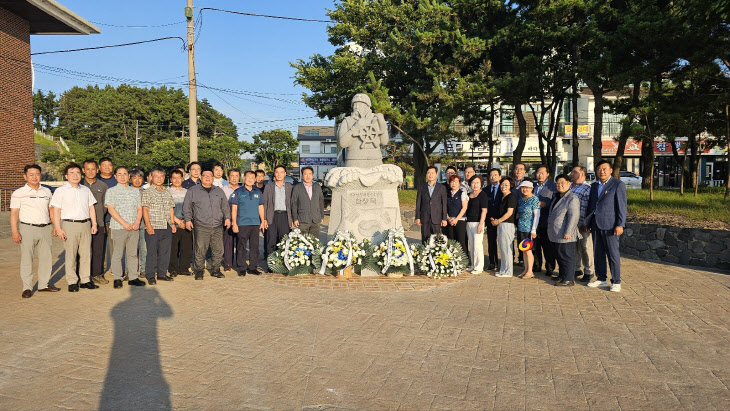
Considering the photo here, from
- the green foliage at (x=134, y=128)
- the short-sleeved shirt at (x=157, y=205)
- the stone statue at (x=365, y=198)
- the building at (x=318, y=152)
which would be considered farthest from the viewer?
the building at (x=318, y=152)

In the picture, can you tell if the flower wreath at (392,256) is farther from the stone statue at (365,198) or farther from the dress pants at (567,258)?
the dress pants at (567,258)

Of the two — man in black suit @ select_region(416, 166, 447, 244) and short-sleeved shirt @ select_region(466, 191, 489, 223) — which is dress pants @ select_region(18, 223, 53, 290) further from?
short-sleeved shirt @ select_region(466, 191, 489, 223)

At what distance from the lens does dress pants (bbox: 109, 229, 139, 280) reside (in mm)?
7004

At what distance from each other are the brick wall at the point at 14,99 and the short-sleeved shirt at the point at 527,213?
18.9 metres

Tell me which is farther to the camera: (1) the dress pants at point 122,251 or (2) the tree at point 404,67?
(2) the tree at point 404,67

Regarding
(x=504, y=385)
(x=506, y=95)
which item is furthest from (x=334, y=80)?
(x=504, y=385)

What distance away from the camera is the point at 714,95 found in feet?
40.2

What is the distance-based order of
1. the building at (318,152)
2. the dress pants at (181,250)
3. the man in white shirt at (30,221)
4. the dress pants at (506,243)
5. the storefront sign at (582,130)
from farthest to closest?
1. the building at (318,152)
2. the storefront sign at (582,130)
3. the dress pants at (181,250)
4. the dress pants at (506,243)
5. the man in white shirt at (30,221)

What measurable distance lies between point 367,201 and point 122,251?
4128 millimetres

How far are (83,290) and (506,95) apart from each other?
47.0 feet

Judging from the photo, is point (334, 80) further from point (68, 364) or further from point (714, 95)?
point (68, 364)

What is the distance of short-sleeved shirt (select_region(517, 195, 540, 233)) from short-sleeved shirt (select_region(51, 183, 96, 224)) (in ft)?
22.9

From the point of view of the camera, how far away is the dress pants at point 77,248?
662cm

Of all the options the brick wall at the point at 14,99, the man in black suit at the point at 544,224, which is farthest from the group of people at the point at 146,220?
the brick wall at the point at 14,99
